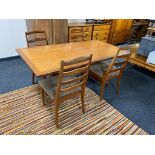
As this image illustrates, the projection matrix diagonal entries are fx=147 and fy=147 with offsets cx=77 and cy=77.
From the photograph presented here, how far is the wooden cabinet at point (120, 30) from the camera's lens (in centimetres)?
439

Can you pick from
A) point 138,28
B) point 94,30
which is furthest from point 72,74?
point 138,28

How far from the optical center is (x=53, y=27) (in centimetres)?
279

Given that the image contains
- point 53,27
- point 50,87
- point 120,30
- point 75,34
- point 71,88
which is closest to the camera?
point 71,88

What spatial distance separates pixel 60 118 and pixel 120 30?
373cm

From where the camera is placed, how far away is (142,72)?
3.15 meters

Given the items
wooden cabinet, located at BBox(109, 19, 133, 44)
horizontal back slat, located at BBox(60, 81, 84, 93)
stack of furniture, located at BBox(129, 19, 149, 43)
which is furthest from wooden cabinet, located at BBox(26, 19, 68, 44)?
stack of furniture, located at BBox(129, 19, 149, 43)

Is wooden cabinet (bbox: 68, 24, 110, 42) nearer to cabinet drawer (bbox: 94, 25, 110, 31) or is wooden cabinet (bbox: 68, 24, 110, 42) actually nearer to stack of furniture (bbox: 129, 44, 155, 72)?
cabinet drawer (bbox: 94, 25, 110, 31)

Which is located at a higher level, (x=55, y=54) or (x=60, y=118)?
(x=55, y=54)

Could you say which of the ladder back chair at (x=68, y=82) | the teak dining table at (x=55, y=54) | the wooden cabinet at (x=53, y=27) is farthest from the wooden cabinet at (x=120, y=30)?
the ladder back chair at (x=68, y=82)

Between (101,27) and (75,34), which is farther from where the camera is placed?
(101,27)

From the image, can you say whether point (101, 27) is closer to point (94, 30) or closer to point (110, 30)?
point (94, 30)

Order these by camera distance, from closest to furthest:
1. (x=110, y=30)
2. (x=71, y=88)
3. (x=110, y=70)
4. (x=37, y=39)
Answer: (x=71, y=88), (x=110, y=70), (x=37, y=39), (x=110, y=30)

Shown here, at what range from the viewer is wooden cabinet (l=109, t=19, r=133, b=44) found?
439cm

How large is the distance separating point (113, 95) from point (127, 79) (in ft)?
2.20
